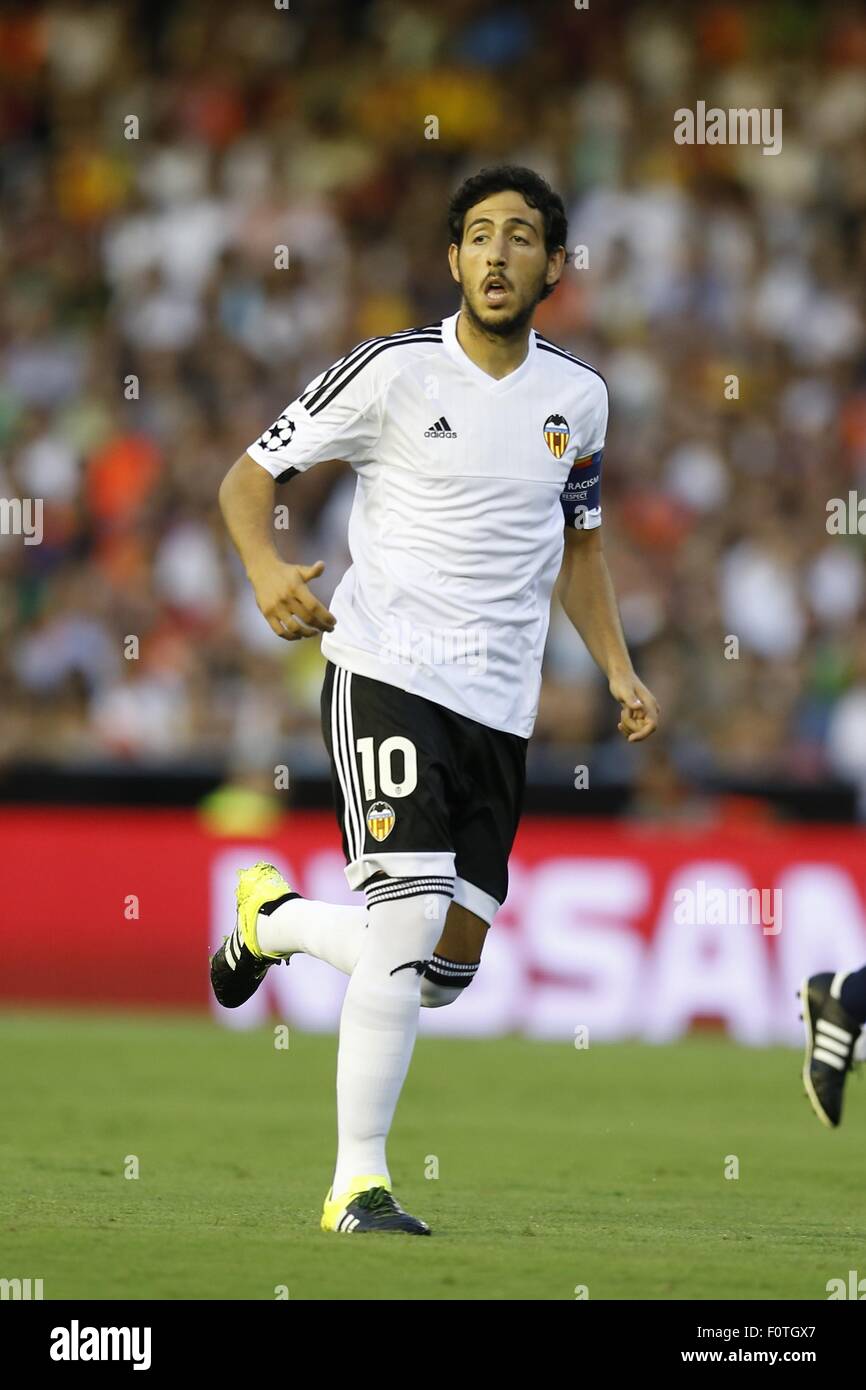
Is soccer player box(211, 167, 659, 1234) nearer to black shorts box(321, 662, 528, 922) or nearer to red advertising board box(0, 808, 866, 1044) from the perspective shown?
black shorts box(321, 662, 528, 922)

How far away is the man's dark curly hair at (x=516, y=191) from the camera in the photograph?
5.93 metres

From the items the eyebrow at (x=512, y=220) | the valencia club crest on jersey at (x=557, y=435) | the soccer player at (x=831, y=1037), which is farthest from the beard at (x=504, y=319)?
the soccer player at (x=831, y=1037)

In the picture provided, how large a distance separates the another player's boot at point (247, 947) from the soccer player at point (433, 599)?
1.22 ft

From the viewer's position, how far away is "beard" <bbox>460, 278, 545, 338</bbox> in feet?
19.4

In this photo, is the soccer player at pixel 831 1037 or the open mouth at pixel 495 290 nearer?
the open mouth at pixel 495 290

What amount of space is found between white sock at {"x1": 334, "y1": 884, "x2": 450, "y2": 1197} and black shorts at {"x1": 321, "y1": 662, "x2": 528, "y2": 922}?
120mm

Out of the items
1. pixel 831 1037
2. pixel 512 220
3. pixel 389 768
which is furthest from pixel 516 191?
pixel 831 1037

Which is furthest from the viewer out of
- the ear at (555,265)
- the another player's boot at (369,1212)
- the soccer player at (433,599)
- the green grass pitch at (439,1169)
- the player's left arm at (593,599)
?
the player's left arm at (593,599)

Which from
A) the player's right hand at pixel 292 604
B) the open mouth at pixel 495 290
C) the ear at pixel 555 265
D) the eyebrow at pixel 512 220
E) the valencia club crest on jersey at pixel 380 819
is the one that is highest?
the eyebrow at pixel 512 220

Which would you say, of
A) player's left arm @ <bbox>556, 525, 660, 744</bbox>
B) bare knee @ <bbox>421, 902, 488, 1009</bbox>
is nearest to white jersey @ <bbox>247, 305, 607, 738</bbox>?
player's left arm @ <bbox>556, 525, 660, 744</bbox>

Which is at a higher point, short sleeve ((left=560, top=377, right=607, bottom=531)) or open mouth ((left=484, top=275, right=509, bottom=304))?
open mouth ((left=484, top=275, right=509, bottom=304))

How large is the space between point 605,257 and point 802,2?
316 cm

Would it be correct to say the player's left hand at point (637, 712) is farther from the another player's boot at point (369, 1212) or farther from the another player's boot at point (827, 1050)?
the another player's boot at point (369, 1212)

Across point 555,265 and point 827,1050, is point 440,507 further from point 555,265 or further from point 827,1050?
point 827,1050
